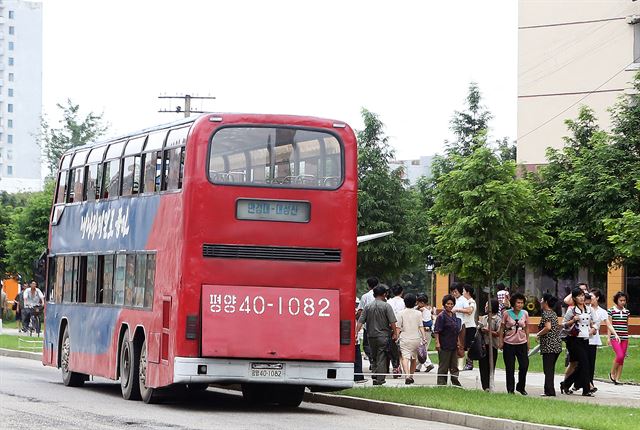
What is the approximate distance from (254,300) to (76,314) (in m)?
7.04

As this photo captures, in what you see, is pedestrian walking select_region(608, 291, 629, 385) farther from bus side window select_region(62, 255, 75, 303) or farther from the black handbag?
bus side window select_region(62, 255, 75, 303)

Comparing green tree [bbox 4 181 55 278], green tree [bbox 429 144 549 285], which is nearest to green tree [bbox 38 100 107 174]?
green tree [bbox 4 181 55 278]

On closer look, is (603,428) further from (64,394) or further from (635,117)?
(635,117)

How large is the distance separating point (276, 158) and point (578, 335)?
726 centimetres

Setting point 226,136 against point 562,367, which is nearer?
point 226,136

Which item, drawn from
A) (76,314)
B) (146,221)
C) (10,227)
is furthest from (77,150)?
(10,227)

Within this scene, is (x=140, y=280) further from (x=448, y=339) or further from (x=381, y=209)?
(x=381, y=209)

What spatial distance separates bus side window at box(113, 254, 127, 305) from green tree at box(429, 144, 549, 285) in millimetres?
6525

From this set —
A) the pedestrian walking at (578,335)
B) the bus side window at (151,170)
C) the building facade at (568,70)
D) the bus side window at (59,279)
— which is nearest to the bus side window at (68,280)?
the bus side window at (59,279)

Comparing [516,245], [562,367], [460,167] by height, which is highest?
[460,167]

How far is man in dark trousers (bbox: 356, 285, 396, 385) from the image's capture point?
2506cm

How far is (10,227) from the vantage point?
70.9m

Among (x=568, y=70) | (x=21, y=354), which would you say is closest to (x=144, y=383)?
(x=21, y=354)

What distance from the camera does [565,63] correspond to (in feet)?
206
